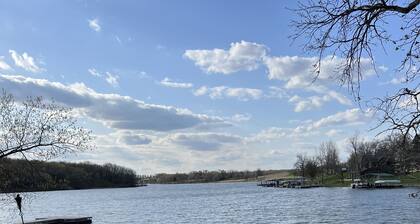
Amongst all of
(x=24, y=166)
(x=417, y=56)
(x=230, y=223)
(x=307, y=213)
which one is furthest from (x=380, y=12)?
(x=307, y=213)

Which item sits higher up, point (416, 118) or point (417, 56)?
point (417, 56)

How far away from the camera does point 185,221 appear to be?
205ft

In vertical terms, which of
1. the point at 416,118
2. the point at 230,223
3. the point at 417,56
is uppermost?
the point at 417,56

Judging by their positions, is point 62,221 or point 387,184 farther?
point 387,184

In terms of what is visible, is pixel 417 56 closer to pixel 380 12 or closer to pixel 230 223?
pixel 380 12

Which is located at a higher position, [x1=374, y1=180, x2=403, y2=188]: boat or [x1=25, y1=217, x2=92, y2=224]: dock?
[x1=374, y1=180, x2=403, y2=188]: boat

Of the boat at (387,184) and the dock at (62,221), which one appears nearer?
the dock at (62,221)

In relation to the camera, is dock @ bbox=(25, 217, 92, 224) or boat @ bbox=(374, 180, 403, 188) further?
boat @ bbox=(374, 180, 403, 188)

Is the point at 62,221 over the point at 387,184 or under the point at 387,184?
under

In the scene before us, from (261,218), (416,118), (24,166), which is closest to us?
(416,118)

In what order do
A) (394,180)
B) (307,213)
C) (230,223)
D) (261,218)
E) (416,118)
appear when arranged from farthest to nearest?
(394,180) → (307,213) → (261,218) → (230,223) → (416,118)

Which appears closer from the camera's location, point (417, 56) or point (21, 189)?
point (417, 56)

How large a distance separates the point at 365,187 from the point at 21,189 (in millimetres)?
129434

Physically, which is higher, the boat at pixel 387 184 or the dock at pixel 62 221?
the boat at pixel 387 184
